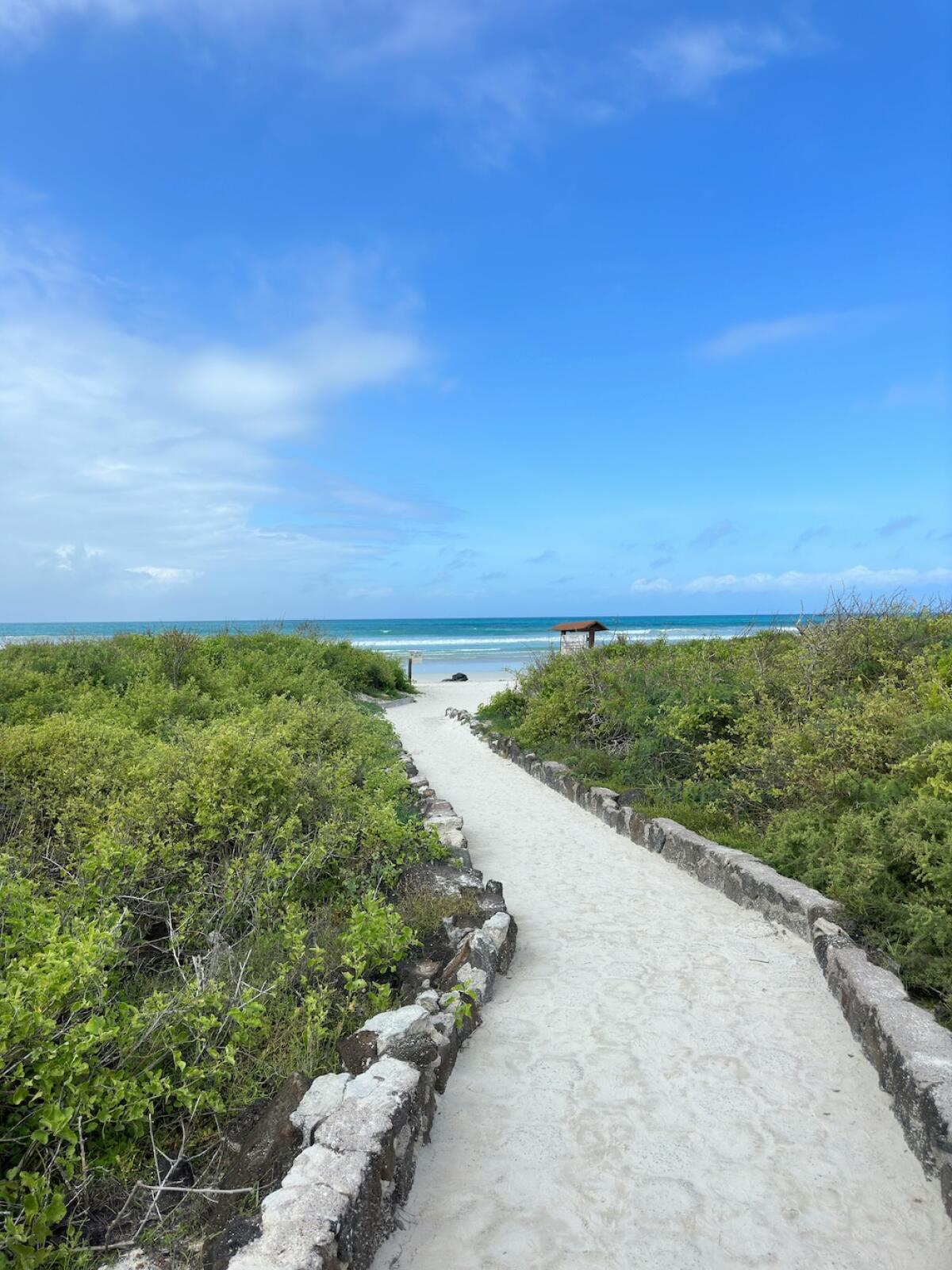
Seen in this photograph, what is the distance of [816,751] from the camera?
23.1ft

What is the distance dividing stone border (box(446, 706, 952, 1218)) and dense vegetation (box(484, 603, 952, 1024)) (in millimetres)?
262

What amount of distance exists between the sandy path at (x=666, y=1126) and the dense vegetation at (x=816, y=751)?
2.46ft

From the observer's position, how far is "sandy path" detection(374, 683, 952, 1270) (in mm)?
2881

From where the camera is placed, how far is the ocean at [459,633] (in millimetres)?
31391

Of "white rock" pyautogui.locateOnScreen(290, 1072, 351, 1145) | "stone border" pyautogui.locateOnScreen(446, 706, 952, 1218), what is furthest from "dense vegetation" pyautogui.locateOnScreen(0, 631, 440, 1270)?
"stone border" pyautogui.locateOnScreen(446, 706, 952, 1218)

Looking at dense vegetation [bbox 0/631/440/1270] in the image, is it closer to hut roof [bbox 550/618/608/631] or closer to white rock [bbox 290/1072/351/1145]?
white rock [bbox 290/1072/351/1145]

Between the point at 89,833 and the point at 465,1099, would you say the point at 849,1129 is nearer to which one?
the point at 465,1099

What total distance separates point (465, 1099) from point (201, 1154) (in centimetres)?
123

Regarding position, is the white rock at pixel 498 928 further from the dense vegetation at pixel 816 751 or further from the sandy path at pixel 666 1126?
the dense vegetation at pixel 816 751

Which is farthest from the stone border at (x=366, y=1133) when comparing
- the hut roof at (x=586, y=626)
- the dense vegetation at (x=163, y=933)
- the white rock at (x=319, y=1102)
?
the hut roof at (x=586, y=626)

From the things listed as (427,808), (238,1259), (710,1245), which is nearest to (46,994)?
(238,1259)

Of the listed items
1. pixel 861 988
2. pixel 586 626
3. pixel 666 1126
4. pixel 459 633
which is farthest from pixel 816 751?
pixel 459 633

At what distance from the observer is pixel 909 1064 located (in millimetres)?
3523

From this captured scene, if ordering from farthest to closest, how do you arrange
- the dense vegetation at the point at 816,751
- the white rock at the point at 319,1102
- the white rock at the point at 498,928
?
the white rock at the point at 498,928 → the dense vegetation at the point at 816,751 → the white rock at the point at 319,1102
